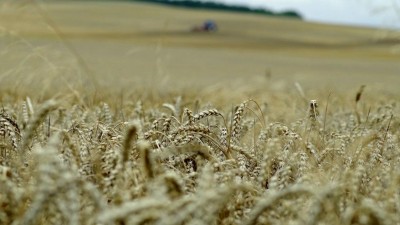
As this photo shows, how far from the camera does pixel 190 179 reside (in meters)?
1.75

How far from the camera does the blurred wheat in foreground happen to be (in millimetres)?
1268

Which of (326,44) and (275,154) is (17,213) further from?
(326,44)

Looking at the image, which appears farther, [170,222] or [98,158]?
[98,158]

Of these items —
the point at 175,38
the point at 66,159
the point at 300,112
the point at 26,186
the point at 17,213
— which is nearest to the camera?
the point at 17,213

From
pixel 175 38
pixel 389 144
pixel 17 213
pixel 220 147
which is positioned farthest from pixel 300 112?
pixel 175 38

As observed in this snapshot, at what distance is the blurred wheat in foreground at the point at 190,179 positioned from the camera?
1.27m

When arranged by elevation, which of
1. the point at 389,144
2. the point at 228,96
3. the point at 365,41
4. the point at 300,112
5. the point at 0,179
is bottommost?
the point at 365,41

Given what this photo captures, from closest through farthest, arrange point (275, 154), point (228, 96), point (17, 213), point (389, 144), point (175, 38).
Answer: point (17, 213)
point (275, 154)
point (389, 144)
point (228, 96)
point (175, 38)

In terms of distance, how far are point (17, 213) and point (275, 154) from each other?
79 cm

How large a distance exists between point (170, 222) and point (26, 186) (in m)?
0.62

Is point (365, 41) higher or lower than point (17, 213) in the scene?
lower

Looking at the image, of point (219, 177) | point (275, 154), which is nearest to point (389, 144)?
point (275, 154)

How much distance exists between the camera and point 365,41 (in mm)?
52438

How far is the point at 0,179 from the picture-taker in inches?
57.7
